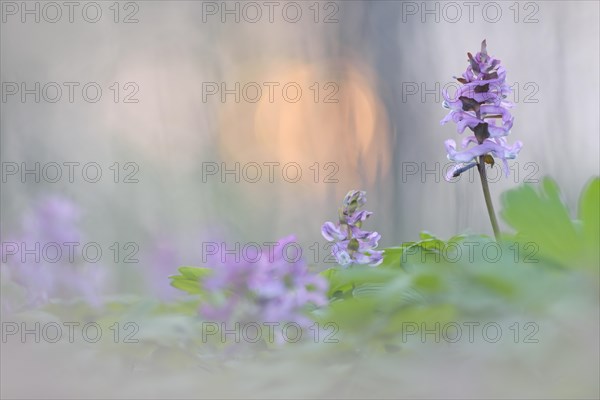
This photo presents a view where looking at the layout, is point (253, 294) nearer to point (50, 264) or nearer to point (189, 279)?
point (189, 279)

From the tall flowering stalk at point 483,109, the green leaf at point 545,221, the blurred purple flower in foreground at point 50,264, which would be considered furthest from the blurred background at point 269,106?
the green leaf at point 545,221

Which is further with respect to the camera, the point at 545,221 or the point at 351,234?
the point at 351,234

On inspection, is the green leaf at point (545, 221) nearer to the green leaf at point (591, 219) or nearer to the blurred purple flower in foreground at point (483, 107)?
the green leaf at point (591, 219)

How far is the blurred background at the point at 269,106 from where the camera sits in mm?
3434

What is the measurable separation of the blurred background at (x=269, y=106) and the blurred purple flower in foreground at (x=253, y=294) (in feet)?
8.17

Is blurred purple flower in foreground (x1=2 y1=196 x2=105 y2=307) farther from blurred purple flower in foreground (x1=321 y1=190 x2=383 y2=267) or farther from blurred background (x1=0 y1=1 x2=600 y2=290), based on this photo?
blurred background (x1=0 y1=1 x2=600 y2=290)

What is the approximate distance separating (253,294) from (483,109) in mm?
596

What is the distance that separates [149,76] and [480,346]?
140 inches

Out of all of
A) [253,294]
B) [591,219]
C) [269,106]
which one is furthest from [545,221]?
[269,106]

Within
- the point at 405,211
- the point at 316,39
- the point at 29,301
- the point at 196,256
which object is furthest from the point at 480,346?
the point at 316,39

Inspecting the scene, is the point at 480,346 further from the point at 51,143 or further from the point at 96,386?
the point at 51,143

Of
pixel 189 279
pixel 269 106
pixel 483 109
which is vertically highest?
pixel 269 106

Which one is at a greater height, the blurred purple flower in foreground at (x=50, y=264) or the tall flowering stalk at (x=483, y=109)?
the tall flowering stalk at (x=483, y=109)

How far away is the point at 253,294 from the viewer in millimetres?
667
